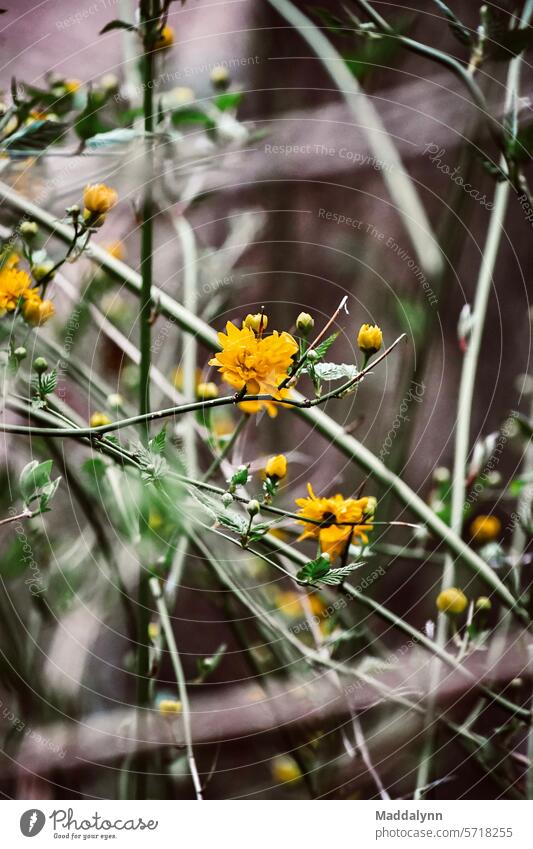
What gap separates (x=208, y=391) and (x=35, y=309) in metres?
0.09

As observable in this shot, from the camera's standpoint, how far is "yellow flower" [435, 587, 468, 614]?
393 mm

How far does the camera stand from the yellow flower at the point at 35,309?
33cm

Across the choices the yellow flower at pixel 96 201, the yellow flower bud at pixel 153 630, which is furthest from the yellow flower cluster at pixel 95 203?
the yellow flower bud at pixel 153 630

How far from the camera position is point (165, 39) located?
354 millimetres

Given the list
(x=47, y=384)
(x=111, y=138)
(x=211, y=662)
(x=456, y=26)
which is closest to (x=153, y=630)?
(x=211, y=662)

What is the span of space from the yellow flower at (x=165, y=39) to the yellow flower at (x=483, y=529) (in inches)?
12.4

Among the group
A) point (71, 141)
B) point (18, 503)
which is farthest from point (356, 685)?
point (71, 141)

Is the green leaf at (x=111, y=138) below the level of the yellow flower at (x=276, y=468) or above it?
above

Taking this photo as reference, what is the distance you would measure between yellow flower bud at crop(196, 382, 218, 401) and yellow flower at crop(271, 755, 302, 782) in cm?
21

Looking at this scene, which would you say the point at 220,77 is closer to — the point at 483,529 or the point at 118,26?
the point at 118,26

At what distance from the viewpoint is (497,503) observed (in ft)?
1.41

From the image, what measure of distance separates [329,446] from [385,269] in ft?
0.37

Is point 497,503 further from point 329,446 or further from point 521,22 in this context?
point 521,22

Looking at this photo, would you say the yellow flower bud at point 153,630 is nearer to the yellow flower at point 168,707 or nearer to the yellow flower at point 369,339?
the yellow flower at point 168,707
